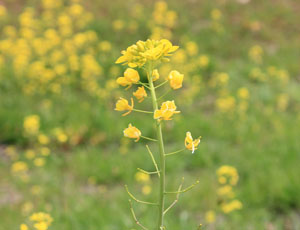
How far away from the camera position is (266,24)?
25.6ft

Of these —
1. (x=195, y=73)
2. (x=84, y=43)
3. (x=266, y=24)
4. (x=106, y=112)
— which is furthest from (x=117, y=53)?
(x=266, y=24)

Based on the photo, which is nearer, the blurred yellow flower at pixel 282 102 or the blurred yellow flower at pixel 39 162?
the blurred yellow flower at pixel 39 162

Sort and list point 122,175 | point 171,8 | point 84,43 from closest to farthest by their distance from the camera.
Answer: point 122,175, point 84,43, point 171,8

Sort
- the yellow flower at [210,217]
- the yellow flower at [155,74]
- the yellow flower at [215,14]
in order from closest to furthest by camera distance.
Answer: the yellow flower at [155,74]
the yellow flower at [210,217]
the yellow flower at [215,14]

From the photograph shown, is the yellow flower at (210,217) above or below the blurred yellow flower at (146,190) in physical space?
above

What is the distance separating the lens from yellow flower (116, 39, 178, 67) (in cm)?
136

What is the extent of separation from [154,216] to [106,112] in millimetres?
2124

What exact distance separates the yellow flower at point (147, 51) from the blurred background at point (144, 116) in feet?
2.04

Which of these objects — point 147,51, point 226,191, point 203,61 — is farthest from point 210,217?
point 203,61

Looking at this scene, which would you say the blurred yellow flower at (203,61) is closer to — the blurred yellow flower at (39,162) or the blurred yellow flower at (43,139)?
the blurred yellow flower at (43,139)

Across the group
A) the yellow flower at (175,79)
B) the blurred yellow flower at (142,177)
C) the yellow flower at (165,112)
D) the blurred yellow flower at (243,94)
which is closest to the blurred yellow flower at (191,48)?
the blurred yellow flower at (243,94)

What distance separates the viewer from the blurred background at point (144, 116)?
3.49 meters

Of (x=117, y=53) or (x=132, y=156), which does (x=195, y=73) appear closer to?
(x=117, y=53)

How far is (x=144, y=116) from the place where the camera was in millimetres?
A: 5281
